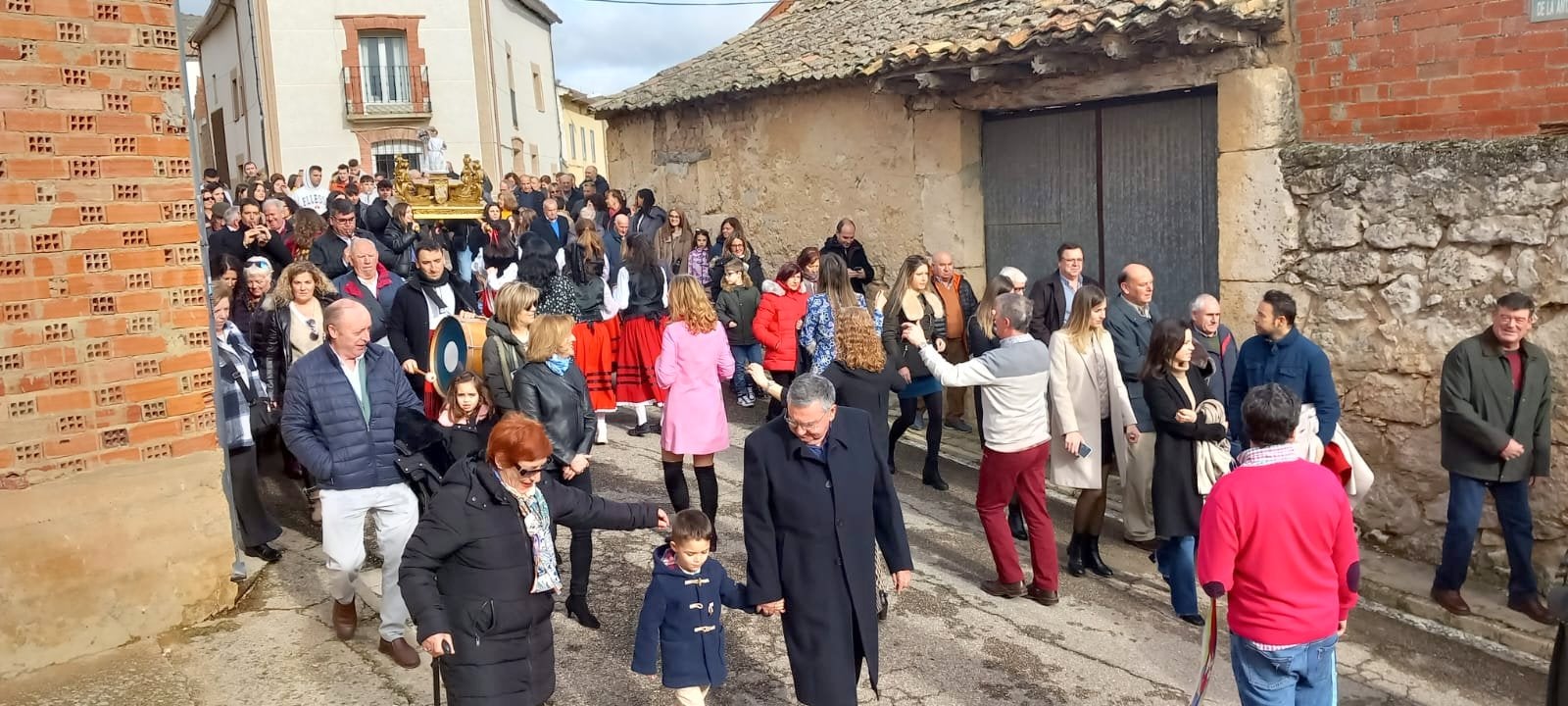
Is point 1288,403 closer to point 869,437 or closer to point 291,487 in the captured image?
point 869,437

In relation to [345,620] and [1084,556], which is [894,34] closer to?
[1084,556]

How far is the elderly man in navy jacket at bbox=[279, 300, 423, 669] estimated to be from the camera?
5137 millimetres

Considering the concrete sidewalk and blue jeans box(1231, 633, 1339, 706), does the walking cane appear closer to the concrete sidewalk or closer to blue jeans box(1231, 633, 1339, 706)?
blue jeans box(1231, 633, 1339, 706)

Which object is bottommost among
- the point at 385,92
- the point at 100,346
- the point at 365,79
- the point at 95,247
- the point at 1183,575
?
the point at 1183,575

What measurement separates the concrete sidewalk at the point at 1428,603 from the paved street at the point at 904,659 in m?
0.10

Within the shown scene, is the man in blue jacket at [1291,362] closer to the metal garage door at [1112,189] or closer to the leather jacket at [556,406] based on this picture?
the metal garage door at [1112,189]

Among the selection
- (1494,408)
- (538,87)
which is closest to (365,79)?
(538,87)

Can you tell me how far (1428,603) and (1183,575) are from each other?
4.69 feet

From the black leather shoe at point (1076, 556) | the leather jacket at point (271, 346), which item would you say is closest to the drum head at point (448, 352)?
the leather jacket at point (271, 346)

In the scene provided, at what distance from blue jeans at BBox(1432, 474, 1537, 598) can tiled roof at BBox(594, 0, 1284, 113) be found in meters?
3.13

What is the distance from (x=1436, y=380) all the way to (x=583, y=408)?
15.7 ft

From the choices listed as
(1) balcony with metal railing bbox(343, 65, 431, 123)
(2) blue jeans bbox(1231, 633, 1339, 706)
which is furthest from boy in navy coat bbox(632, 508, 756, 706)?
(1) balcony with metal railing bbox(343, 65, 431, 123)

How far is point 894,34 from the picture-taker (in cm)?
1083

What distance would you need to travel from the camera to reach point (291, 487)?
808cm
